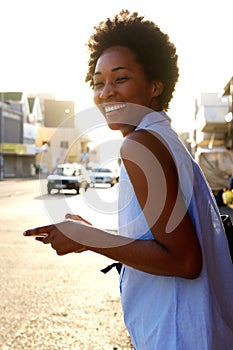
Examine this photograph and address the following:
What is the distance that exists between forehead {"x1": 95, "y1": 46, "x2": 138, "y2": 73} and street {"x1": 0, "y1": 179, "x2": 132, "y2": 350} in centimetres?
49

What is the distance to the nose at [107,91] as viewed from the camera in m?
1.62

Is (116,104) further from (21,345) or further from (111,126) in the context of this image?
(21,345)

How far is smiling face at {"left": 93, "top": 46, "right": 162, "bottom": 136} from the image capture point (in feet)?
5.25

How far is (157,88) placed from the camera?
1.66 metres

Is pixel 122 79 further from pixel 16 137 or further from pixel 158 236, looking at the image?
pixel 16 137

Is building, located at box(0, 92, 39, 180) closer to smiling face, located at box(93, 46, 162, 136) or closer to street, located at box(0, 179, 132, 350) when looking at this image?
street, located at box(0, 179, 132, 350)

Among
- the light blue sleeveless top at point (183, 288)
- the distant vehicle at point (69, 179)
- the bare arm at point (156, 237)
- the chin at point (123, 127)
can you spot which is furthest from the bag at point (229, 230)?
the distant vehicle at point (69, 179)

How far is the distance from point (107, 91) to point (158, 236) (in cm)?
48

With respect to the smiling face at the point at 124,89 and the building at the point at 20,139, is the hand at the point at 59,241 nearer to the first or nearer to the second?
the smiling face at the point at 124,89

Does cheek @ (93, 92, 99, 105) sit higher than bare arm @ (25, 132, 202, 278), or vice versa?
cheek @ (93, 92, 99, 105)

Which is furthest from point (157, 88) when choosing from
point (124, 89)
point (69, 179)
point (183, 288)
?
point (69, 179)

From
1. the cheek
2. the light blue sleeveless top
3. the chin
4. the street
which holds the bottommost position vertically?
the street

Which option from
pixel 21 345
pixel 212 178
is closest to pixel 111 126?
pixel 21 345

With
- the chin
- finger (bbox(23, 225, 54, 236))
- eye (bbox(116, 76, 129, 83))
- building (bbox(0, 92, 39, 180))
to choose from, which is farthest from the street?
building (bbox(0, 92, 39, 180))
